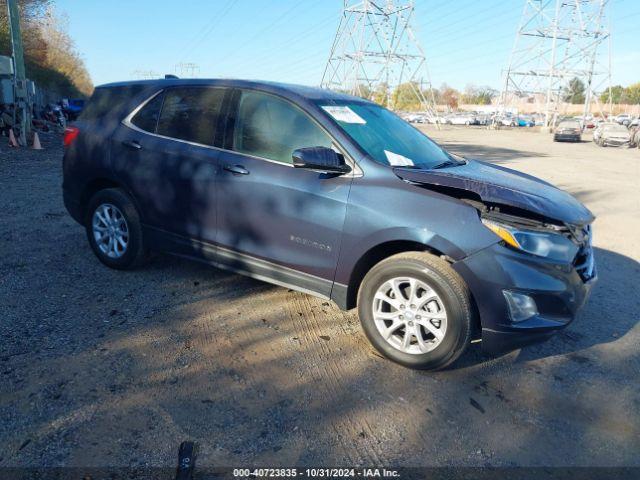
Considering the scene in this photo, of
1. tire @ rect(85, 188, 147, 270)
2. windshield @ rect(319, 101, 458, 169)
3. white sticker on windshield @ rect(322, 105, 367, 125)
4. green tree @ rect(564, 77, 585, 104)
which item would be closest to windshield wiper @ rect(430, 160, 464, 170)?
windshield @ rect(319, 101, 458, 169)

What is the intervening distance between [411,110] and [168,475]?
84341 mm

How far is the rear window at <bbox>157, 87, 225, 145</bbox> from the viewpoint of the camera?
409 centimetres

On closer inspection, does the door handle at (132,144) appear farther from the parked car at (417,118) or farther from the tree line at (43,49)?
the parked car at (417,118)

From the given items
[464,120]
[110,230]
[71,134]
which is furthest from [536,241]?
[464,120]

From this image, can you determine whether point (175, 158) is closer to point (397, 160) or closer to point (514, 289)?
point (397, 160)

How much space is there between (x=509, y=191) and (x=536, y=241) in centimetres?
40

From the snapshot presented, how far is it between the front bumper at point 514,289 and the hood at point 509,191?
331 mm

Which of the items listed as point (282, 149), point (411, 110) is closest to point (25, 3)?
point (282, 149)

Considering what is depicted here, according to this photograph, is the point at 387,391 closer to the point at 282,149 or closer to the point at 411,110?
the point at 282,149

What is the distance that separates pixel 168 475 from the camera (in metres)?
2.28

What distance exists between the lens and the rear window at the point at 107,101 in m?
4.66

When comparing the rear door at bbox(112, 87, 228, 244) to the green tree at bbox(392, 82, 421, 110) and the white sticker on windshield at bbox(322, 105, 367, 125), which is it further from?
the green tree at bbox(392, 82, 421, 110)

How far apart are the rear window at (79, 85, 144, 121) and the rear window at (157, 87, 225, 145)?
474mm

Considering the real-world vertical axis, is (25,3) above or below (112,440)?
above
